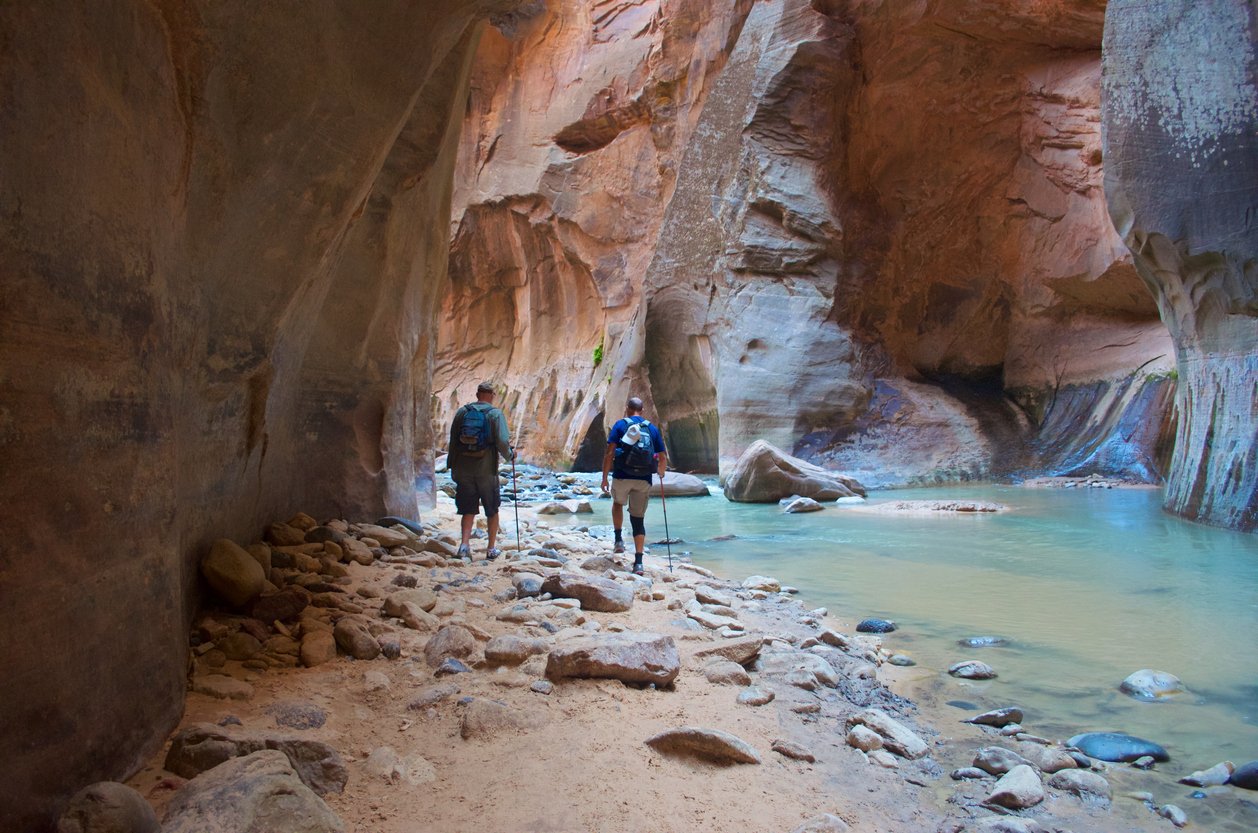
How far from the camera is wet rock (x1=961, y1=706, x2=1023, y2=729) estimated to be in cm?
311

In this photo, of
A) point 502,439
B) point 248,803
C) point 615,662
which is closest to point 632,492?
point 502,439

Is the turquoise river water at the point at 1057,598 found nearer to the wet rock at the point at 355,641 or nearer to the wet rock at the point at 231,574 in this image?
the wet rock at the point at 355,641

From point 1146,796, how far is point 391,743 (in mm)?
2381

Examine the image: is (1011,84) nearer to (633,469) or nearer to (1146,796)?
(633,469)

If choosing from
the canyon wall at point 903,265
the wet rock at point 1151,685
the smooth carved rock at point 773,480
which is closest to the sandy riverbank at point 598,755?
the wet rock at point 1151,685

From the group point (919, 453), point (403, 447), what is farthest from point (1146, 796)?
point (919, 453)

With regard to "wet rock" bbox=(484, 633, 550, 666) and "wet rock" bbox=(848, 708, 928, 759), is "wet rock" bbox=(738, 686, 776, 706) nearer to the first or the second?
"wet rock" bbox=(848, 708, 928, 759)

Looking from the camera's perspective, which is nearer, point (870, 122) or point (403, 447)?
point (403, 447)

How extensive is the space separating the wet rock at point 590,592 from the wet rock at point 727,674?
3.27ft

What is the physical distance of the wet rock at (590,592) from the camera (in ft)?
14.2

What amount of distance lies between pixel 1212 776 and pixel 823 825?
4.87 feet

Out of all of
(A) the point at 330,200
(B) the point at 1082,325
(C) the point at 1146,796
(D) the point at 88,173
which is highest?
(B) the point at 1082,325

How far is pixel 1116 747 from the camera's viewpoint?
2824mm

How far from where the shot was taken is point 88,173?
1.98 metres
